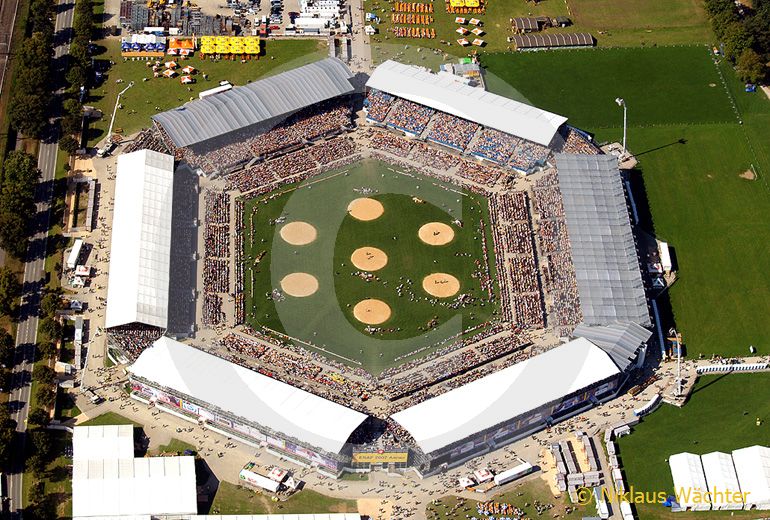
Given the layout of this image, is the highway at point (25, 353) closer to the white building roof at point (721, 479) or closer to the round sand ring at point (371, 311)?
the round sand ring at point (371, 311)

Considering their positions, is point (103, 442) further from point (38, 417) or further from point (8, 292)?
point (8, 292)

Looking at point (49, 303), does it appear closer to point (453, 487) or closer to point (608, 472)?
point (453, 487)

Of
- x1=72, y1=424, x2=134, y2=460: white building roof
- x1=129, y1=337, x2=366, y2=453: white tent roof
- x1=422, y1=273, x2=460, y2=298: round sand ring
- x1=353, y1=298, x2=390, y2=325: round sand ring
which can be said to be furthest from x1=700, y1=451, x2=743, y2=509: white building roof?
x1=72, y1=424, x2=134, y2=460: white building roof

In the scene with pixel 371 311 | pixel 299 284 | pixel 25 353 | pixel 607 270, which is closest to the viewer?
pixel 25 353

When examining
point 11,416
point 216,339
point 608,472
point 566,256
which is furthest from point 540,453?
point 11,416

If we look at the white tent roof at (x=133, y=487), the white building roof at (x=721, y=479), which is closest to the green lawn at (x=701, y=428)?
the white building roof at (x=721, y=479)

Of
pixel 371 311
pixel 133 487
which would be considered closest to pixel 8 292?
pixel 133 487

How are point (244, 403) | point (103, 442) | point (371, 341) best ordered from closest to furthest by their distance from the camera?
point (103, 442), point (244, 403), point (371, 341)
